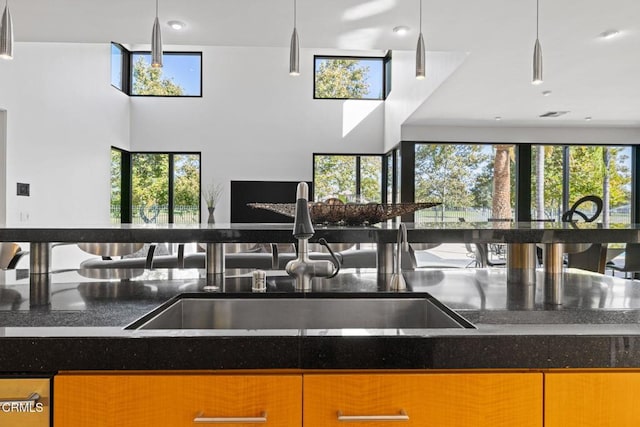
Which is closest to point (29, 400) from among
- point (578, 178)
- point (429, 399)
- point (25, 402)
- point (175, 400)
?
point (25, 402)

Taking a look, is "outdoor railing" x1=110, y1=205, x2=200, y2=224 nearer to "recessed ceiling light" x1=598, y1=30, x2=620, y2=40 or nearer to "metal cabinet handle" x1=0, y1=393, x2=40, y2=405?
"recessed ceiling light" x1=598, y1=30, x2=620, y2=40

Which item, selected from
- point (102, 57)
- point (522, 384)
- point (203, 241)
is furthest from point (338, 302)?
point (102, 57)

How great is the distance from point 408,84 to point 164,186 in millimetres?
4707

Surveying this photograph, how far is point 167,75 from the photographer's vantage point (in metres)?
8.59

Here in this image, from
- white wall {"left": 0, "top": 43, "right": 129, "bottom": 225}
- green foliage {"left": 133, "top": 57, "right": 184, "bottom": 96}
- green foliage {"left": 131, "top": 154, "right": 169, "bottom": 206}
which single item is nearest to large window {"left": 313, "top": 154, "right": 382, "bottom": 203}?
green foliage {"left": 131, "top": 154, "right": 169, "bottom": 206}

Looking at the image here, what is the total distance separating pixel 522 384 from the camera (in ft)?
3.05

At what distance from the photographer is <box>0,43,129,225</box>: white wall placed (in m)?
4.93

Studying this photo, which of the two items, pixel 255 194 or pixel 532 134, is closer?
pixel 532 134

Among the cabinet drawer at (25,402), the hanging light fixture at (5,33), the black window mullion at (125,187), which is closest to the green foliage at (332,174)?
the black window mullion at (125,187)

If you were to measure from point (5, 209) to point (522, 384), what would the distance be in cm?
511

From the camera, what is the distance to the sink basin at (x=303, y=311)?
1370mm

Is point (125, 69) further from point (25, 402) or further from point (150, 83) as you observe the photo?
point (25, 402)

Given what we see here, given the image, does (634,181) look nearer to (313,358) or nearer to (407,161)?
(407,161)

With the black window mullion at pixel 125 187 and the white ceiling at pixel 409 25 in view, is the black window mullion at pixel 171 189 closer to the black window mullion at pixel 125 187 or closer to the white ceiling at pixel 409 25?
the black window mullion at pixel 125 187
